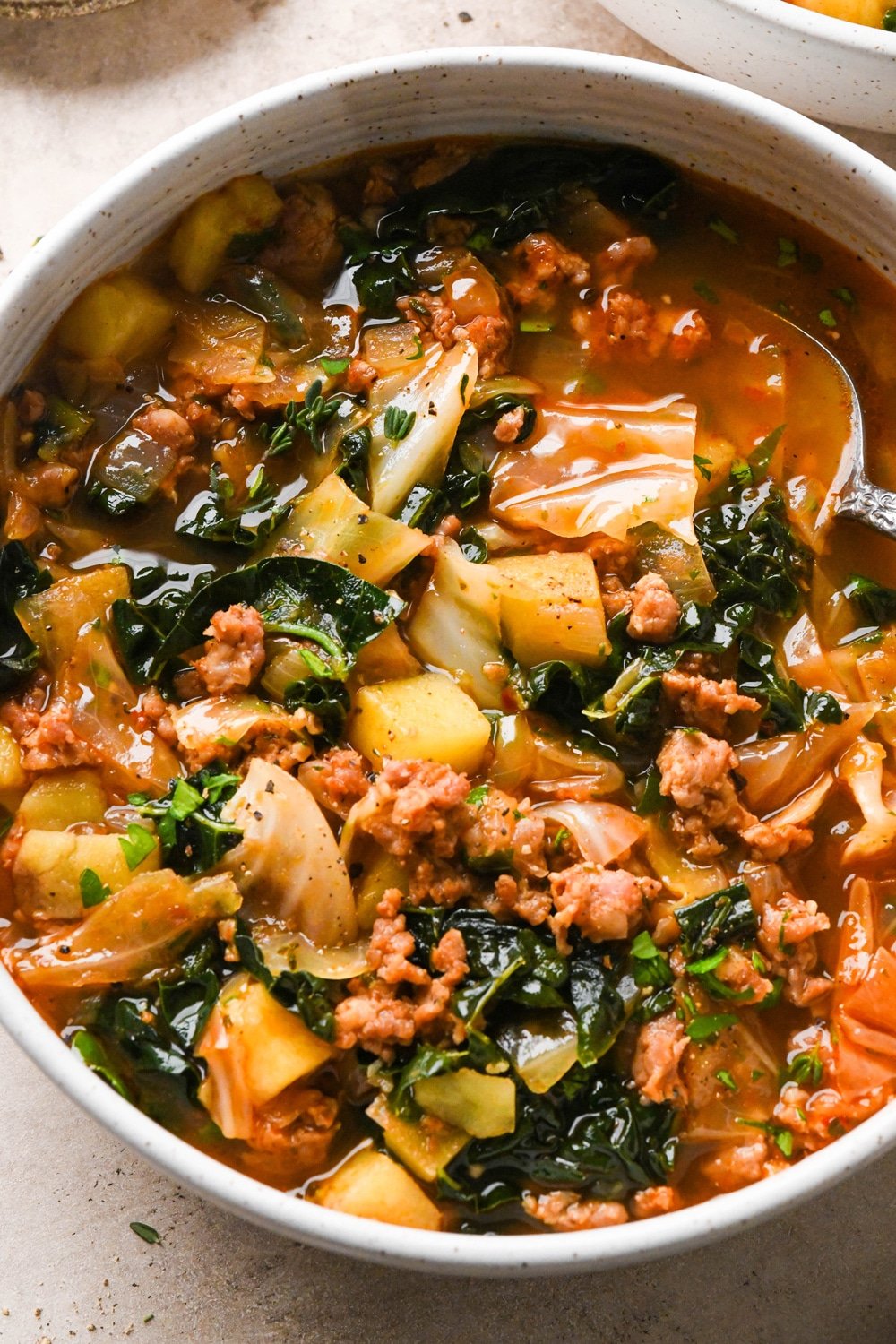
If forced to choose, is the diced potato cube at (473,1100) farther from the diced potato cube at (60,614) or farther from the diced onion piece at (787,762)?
the diced potato cube at (60,614)

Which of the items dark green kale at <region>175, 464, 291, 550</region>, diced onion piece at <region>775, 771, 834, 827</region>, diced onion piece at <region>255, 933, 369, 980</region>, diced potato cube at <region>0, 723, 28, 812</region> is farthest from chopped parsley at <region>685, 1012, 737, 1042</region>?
diced potato cube at <region>0, 723, 28, 812</region>

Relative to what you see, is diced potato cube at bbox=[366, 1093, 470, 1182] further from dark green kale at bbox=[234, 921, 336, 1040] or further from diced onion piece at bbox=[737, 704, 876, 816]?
diced onion piece at bbox=[737, 704, 876, 816]

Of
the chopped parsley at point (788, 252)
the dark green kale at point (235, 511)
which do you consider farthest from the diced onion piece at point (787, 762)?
the dark green kale at point (235, 511)

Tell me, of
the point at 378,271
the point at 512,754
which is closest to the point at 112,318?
the point at 378,271

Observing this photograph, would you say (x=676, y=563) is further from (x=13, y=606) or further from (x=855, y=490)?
(x=13, y=606)

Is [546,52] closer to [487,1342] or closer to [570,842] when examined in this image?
[570,842]
